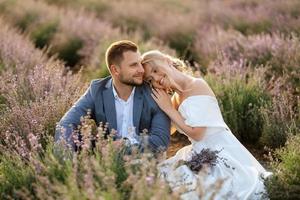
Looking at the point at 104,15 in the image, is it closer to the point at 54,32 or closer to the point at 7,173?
the point at 54,32

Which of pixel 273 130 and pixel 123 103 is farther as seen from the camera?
pixel 273 130

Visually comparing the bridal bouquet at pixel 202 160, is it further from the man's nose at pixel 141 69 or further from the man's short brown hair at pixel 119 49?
the man's short brown hair at pixel 119 49

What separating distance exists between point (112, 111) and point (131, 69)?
365mm

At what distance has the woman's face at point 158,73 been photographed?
4594mm

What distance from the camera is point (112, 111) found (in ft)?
15.2

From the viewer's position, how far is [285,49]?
7273 mm

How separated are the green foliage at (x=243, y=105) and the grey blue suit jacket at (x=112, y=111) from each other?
1267 mm

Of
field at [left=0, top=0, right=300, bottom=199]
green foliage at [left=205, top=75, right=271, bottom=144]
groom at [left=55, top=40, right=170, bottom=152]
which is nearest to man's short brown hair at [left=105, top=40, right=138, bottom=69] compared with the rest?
groom at [left=55, top=40, right=170, bottom=152]

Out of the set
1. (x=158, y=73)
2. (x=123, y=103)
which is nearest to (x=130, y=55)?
(x=158, y=73)

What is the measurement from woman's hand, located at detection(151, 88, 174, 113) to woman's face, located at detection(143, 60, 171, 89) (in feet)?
0.21

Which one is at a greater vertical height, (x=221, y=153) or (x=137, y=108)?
(x=137, y=108)

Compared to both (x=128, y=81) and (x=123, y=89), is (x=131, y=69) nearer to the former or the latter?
(x=128, y=81)

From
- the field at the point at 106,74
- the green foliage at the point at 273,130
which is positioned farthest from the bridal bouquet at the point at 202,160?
the green foliage at the point at 273,130

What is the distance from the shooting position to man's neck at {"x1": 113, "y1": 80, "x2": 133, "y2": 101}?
15.3 ft
